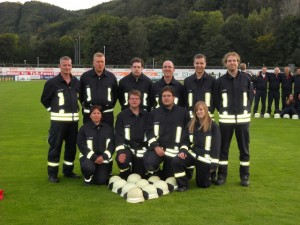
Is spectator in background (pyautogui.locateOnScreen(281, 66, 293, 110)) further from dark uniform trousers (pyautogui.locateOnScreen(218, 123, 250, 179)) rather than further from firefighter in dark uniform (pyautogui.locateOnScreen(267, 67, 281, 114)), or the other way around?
dark uniform trousers (pyautogui.locateOnScreen(218, 123, 250, 179))

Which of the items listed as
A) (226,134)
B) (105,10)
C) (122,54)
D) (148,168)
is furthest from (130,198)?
(105,10)

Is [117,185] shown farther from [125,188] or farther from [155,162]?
[155,162]

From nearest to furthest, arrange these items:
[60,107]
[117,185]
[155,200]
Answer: [155,200] < [117,185] < [60,107]

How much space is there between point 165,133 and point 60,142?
1942 mm

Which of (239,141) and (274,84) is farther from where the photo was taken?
(274,84)

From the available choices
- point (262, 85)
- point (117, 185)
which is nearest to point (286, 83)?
point (262, 85)

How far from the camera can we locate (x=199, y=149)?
7.11 meters

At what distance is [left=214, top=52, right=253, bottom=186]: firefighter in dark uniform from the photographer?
7.31 metres

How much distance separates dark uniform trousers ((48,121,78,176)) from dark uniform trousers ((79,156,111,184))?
61cm

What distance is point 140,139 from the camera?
7.50 meters

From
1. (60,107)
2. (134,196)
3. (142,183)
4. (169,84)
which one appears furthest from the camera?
(169,84)

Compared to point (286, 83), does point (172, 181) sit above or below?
below

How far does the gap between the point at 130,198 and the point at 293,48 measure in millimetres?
76702

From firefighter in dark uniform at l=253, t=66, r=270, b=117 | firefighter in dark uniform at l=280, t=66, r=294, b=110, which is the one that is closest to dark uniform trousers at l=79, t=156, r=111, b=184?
firefighter in dark uniform at l=253, t=66, r=270, b=117
